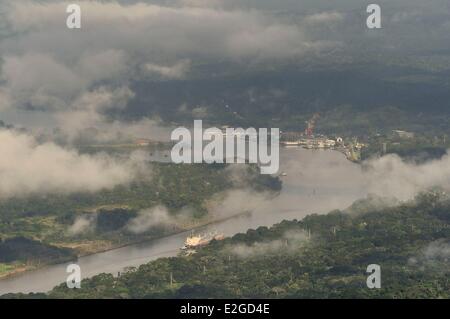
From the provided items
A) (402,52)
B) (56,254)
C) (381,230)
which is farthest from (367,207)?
(402,52)

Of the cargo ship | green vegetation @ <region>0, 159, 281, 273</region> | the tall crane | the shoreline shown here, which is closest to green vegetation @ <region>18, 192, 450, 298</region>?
the cargo ship

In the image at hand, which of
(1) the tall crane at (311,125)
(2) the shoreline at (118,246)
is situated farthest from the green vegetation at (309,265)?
(1) the tall crane at (311,125)

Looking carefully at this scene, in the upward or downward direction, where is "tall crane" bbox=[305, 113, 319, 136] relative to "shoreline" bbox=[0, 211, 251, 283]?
upward

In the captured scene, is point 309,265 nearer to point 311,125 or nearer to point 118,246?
point 118,246

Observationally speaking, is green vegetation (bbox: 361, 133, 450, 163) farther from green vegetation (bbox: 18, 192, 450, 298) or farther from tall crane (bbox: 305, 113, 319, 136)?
green vegetation (bbox: 18, 192, 450, 298)

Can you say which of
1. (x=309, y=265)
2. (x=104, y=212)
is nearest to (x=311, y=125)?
(x=104, y=212)

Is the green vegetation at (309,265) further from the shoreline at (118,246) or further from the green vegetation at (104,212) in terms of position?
the green vegetation at (104,212)
